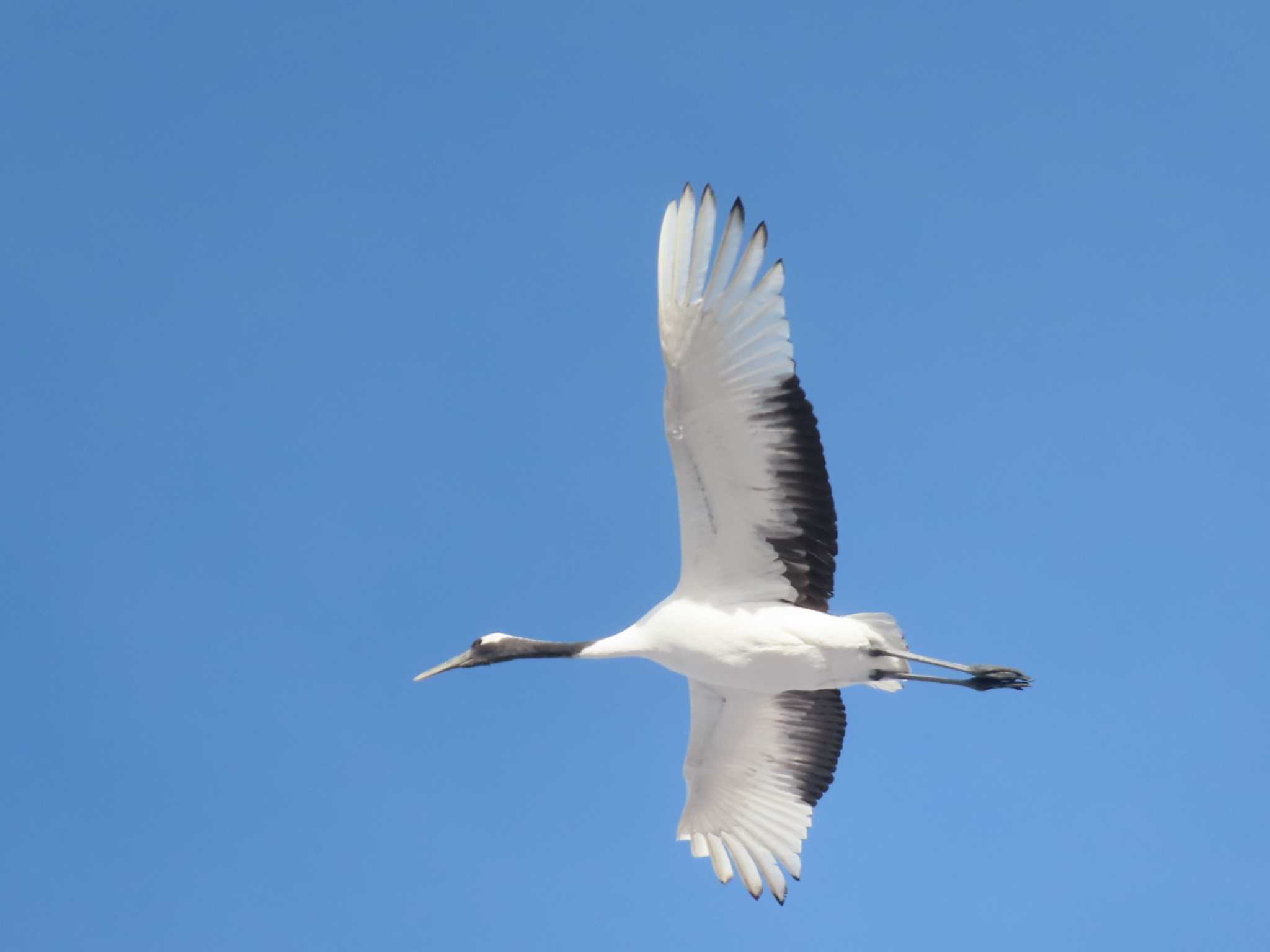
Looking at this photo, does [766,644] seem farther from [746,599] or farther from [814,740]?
[814,740]

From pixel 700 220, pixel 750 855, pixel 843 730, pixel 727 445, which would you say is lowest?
pixel 750 855

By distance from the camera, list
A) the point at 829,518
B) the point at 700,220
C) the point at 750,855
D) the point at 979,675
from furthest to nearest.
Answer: the point at 750,855 < the point at 979,675 < the point at 829,518 < the point at 700,220

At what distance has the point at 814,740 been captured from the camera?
17.9 meters

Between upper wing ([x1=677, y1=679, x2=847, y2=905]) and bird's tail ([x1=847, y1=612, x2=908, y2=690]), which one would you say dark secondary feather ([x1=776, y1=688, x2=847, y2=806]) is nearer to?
upper wing ([x1=677, y1=679, x2=847, y2=905])

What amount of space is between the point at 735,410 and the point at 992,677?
4377 mm

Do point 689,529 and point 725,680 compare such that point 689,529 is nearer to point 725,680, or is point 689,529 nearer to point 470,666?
point 725,680

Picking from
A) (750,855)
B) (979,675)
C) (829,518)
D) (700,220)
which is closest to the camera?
(700,220)

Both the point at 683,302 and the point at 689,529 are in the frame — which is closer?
the point at 683,302

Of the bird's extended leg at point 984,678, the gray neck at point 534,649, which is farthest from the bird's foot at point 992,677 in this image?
the gray neck at point 534,649

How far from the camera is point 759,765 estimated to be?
58.6 ft

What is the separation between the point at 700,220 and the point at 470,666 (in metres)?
6.11

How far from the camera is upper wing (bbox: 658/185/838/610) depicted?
47.8 ft

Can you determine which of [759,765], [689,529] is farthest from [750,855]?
[689,529]

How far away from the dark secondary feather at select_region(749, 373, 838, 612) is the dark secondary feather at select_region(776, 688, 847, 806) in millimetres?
2018
